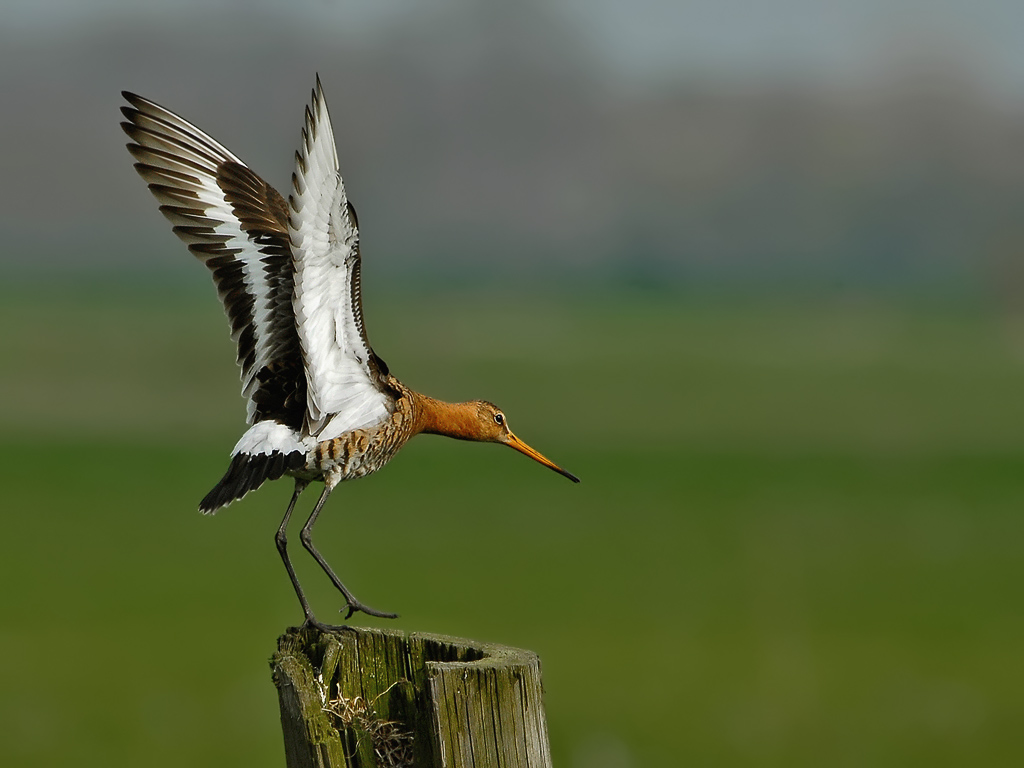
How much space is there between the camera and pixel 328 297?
8.00m

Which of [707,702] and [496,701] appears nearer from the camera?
[496,701]

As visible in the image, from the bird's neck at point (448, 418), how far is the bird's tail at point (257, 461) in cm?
122

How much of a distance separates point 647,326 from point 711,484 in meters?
91.3

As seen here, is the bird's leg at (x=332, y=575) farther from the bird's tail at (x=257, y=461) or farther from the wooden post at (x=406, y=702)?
the wooden post at (x=406, y=702)

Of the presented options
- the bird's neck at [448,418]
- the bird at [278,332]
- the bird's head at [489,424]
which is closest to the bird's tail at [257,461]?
the bird at [278,332]

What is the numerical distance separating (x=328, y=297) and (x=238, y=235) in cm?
110

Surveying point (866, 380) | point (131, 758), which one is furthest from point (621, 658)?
point (866, 380)

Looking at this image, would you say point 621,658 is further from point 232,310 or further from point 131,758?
point 232,310

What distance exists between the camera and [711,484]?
5041 cm

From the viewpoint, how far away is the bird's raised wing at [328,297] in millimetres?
7234

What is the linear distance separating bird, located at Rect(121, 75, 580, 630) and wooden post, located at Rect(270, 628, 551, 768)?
1814 millimetres

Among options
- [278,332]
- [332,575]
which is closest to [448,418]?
[278,332]

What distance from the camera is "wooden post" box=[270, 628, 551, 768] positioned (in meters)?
5.14

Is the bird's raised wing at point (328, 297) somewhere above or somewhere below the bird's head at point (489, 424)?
above
